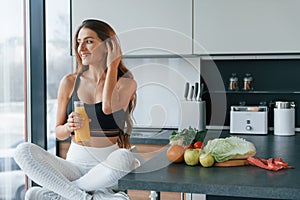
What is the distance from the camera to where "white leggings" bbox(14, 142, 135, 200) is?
6.63 ft

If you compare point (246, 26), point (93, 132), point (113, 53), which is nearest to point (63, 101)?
point (93, 132)

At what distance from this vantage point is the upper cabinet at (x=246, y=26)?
10.4ft

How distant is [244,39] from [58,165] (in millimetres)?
1638

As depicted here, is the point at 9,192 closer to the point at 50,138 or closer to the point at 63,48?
the point at 50,138

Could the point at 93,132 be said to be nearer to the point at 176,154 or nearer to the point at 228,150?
the point at 176,154

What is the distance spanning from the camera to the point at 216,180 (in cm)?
168

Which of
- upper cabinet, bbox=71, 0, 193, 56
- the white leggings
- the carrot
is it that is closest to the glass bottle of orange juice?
the white leggings

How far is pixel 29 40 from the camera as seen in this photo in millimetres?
3719

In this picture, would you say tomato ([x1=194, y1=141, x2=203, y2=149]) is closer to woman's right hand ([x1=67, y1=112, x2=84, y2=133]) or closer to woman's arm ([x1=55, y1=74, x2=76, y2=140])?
woman's right hand ([x1=67, y1=112, x2=84, y2=133])

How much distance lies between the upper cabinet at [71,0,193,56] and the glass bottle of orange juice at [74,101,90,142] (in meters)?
1.24

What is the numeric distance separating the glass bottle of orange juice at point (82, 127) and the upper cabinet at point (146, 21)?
4.06ft

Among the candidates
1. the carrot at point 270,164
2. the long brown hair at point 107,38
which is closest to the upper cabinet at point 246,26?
the long brown hair at point 107,38

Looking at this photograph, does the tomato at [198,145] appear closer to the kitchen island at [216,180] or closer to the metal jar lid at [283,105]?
the kitchen island at [216,180]

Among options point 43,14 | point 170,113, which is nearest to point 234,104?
point 170,113
